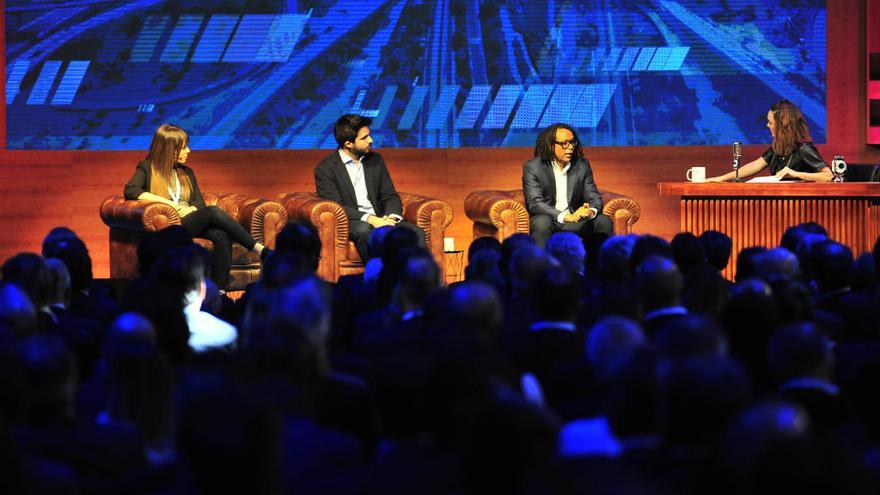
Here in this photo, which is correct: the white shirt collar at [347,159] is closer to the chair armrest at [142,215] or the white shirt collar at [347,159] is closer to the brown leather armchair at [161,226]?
the brown leather armchair at [161,226]

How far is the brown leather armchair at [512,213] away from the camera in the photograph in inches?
316

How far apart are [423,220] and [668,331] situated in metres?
5.60

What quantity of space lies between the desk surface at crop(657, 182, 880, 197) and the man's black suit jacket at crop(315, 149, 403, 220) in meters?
1.70

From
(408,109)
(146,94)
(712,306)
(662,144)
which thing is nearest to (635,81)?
(662,144)

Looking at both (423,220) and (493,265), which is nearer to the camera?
(493,265)

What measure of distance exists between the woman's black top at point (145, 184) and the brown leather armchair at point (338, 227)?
0.57 meters

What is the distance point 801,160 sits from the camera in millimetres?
8031

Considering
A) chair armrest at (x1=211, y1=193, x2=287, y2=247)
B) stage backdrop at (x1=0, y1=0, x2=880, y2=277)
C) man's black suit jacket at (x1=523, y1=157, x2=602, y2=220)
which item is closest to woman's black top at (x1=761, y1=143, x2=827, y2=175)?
man's black suit jacket at (x1=523, y1=157, x2=602, y2=220)

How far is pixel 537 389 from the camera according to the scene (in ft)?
8.98

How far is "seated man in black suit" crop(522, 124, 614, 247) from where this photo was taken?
7.93 m

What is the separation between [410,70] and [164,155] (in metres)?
2.24

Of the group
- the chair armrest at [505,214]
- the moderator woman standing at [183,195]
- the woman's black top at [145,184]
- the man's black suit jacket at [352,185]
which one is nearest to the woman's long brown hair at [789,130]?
the chair armrest at [505,214]

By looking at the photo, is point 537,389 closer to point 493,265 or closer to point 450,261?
point 493,265

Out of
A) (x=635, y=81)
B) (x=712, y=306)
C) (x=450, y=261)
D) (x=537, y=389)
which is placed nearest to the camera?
(x=537, y=389)
